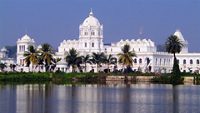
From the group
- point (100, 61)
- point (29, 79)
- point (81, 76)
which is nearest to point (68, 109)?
point (29, 79)

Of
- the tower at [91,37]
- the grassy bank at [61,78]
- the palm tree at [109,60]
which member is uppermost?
the tower at [91,37]

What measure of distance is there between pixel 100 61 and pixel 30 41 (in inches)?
1705

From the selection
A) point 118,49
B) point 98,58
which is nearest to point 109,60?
point 98,58

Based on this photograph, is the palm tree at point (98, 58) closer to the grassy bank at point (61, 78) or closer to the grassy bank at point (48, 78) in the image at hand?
the grassy bank at point (61, 78)

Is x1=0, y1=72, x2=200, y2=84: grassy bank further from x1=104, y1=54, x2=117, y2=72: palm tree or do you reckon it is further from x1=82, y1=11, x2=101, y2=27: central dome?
x1=82, y1=11, x2=101, y2=27: central dome

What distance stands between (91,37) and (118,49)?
8.90m

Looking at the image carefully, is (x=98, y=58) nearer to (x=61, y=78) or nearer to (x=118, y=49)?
(x=118, y=49)

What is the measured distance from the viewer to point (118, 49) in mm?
179125

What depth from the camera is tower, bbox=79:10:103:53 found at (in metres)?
180

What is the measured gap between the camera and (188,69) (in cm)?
18438

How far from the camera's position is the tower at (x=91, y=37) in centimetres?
18038

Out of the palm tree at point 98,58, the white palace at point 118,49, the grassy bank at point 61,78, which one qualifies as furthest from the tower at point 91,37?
the grassy bank at point 61,78

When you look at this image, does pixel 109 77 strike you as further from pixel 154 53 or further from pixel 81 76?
pixel 154 53

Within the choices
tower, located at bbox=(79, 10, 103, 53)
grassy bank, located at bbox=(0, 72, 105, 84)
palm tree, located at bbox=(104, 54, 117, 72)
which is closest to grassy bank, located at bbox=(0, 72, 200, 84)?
grassy bank, located at bbox=(0, 72, 105, 84)
